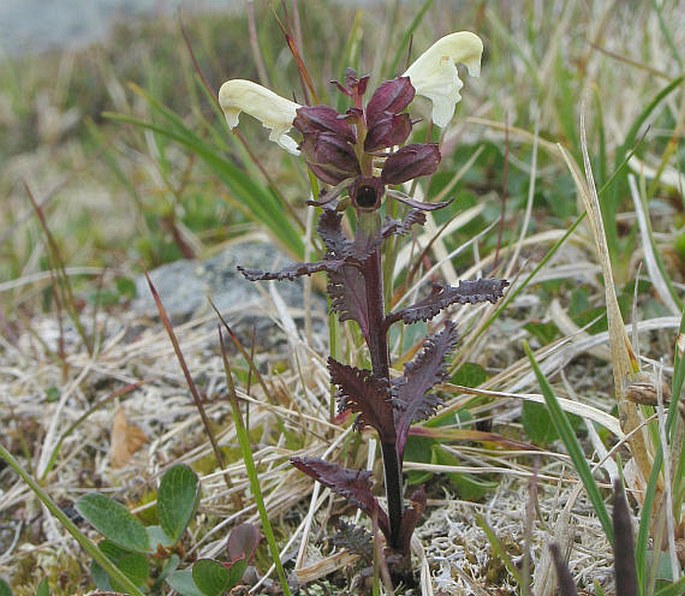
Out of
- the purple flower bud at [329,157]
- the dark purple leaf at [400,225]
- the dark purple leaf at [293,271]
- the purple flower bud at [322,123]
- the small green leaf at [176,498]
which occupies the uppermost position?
the purple flower bud at [322,123]

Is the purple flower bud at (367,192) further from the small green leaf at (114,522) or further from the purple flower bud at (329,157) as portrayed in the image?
the small green leaf at (114,522)

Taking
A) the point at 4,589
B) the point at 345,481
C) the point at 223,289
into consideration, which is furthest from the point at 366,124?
the point at 223,289

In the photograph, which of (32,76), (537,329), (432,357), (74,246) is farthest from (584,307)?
(32,76)

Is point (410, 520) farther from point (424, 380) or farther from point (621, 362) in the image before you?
point (621, 362)

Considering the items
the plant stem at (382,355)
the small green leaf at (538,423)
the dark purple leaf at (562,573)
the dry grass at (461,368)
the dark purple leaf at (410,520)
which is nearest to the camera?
the dark purple leaf at (562,573)

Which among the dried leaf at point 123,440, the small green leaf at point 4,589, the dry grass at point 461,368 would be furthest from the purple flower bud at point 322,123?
the dried leaf at point 123,440

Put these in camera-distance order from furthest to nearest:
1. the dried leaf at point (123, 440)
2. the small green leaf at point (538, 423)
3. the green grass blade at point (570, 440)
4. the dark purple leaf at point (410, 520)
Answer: the dried leaf at point (123, 440)
the small green leaf at point (538, 423)
the dark purple leaf at point (410, 520)
the green grass blade at point (570, 440)

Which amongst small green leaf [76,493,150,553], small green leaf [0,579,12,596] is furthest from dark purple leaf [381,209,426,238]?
small green leaf [0,579,12,596]
